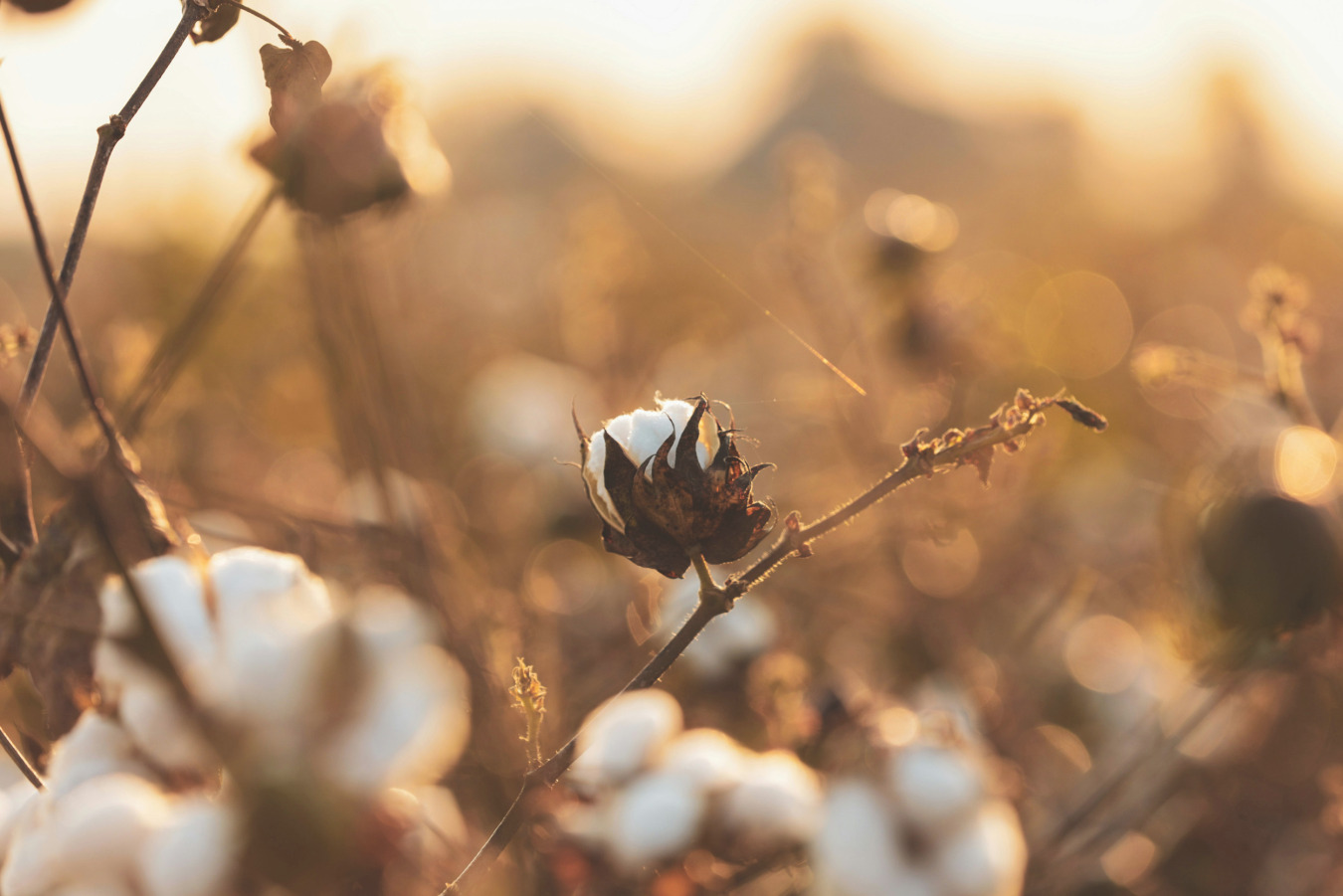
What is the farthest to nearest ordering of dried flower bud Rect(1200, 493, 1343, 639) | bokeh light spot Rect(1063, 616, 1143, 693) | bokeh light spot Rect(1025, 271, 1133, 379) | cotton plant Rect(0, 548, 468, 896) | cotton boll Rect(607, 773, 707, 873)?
1. bokeh light spot Rect(1025, 271, 1133, 379)
2. bokeh light spot Rect(1063, 616, 1143, 693)
3. dried flower bud Rect(1200, 493, 1343, 639)
4. cotton boll Rect(607, 773, 707, 873)
5. cotton plant Rect(0, 548, 468, 896)

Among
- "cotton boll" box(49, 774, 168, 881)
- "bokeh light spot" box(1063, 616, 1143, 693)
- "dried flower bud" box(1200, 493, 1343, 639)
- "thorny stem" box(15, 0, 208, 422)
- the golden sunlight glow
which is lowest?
"bokeh light spot" box(1063, 616, 1143, 693)

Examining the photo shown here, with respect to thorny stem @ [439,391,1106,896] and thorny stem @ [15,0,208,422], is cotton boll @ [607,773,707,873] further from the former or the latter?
thorny stem @ [15,0,208,422]

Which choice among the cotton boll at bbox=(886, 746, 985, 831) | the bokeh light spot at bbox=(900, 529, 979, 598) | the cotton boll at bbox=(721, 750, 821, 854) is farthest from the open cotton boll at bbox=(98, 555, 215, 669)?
the bokeh light spot at bbox=(900, 529, 979, 598)

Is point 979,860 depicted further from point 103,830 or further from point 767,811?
point 103,830

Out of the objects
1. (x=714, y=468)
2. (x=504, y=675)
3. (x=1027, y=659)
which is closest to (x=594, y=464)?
(x=714, y=468)

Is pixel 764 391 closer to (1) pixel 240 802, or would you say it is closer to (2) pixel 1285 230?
(1) pixel 240 802

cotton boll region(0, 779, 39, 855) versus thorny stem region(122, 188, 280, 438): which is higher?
thorny stem region(122, 188, 280, 438)

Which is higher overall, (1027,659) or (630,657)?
(630,657)
